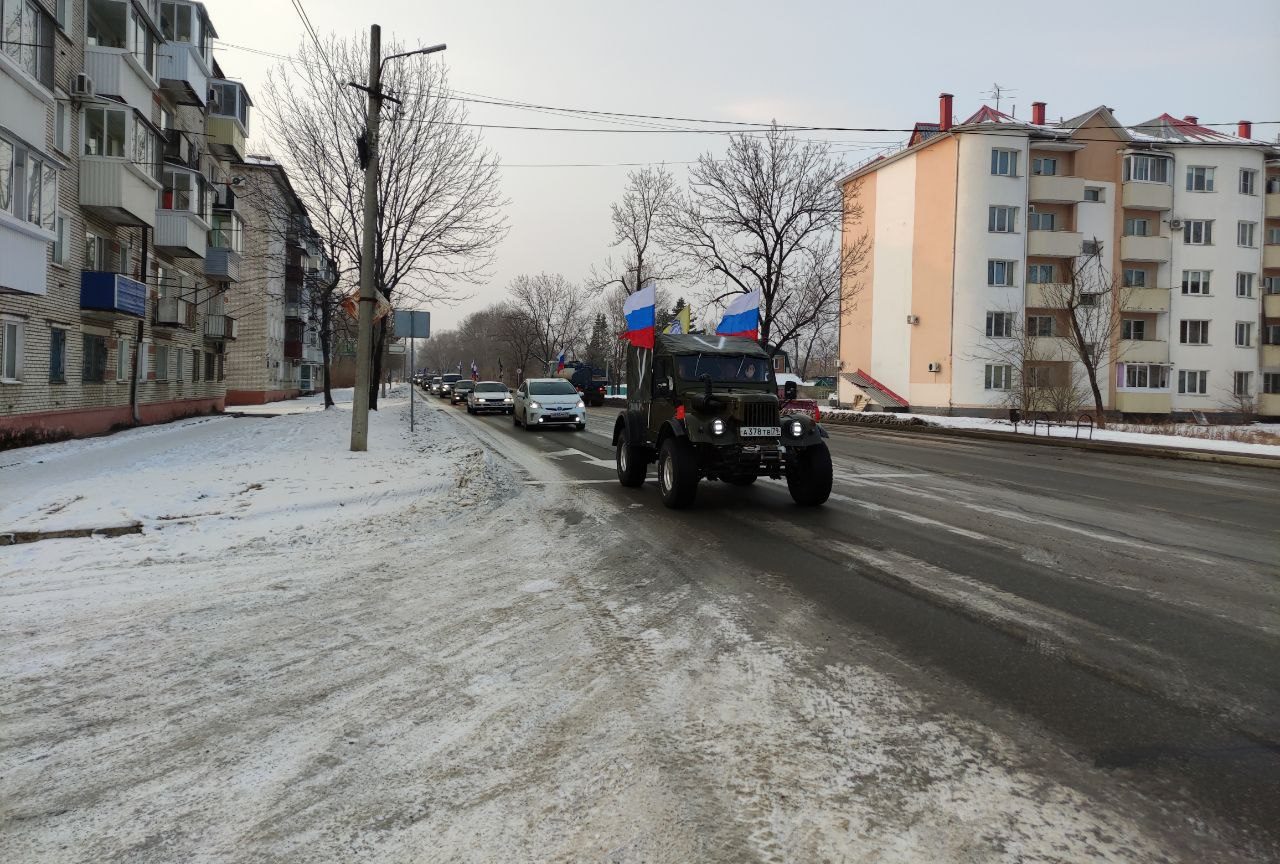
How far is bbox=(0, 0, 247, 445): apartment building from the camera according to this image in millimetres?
16125

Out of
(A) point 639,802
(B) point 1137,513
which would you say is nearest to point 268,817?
(A) point 639,802

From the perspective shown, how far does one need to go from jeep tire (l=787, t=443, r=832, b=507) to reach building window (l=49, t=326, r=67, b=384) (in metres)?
19.1

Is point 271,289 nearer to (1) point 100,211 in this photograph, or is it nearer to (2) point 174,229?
(2) point 174,229

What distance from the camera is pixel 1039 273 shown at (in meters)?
44.1

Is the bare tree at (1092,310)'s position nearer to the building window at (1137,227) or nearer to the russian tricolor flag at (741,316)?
the building window at (1137,227)

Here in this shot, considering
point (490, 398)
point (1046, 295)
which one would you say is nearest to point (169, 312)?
point (490, 398)

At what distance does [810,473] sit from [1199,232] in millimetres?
47447

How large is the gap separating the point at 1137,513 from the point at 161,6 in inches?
1290

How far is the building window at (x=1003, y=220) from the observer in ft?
140

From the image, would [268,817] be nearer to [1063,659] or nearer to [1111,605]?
[1063,659]

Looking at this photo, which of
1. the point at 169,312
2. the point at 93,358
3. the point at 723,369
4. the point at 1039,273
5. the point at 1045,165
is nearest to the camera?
the point at 723,369

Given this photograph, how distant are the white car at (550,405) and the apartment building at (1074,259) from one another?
24.5m

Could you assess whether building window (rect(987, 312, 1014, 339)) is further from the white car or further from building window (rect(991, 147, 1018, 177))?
the white car

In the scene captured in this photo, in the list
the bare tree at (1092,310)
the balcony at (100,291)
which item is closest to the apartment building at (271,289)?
the balcony at (100,291)
